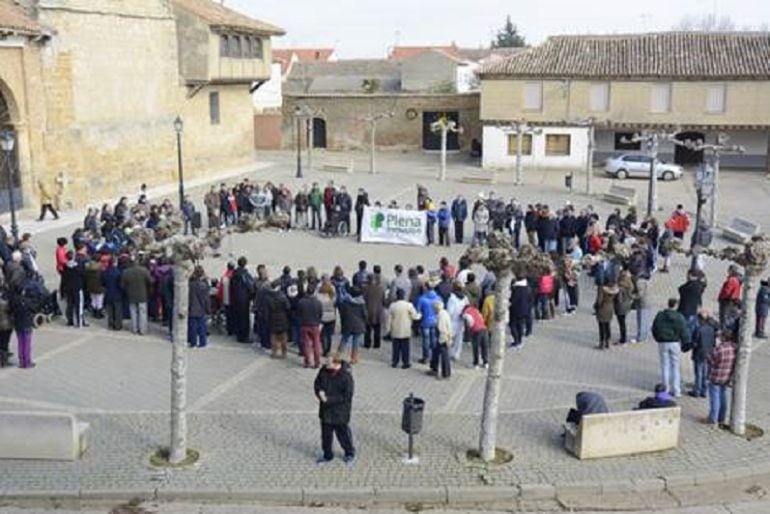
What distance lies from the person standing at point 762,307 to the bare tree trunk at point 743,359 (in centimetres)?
498

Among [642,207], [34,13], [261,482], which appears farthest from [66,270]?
[642,207]

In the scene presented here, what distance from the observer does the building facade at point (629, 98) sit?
4538cm

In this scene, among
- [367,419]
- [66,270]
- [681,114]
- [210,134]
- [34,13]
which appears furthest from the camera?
[681,114]

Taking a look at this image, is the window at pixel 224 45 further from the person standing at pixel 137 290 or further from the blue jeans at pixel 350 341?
the blue jeans at pixel 350 341

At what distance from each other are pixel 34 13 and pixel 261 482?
79.3ft

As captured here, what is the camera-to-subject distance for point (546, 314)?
63.1 feet

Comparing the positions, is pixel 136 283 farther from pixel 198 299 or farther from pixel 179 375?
pixel 179 375

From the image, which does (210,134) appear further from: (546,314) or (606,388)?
(606,388)

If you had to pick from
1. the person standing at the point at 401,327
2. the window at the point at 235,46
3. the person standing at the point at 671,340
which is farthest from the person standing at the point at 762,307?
the window at the point at 235,46

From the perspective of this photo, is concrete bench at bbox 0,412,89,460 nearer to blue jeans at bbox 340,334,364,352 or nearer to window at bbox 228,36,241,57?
blue jeans at bbox 340,334,364,352

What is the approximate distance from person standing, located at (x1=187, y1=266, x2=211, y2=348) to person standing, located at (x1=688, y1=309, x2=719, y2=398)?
825 cm

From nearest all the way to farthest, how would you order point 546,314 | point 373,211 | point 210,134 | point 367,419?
point 367,419
point 546,314
point 373,211
point 210,134

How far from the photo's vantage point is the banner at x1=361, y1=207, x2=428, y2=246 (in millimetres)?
26719

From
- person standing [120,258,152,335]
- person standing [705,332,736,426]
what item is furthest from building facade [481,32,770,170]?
person standing [705,332,736,426]
